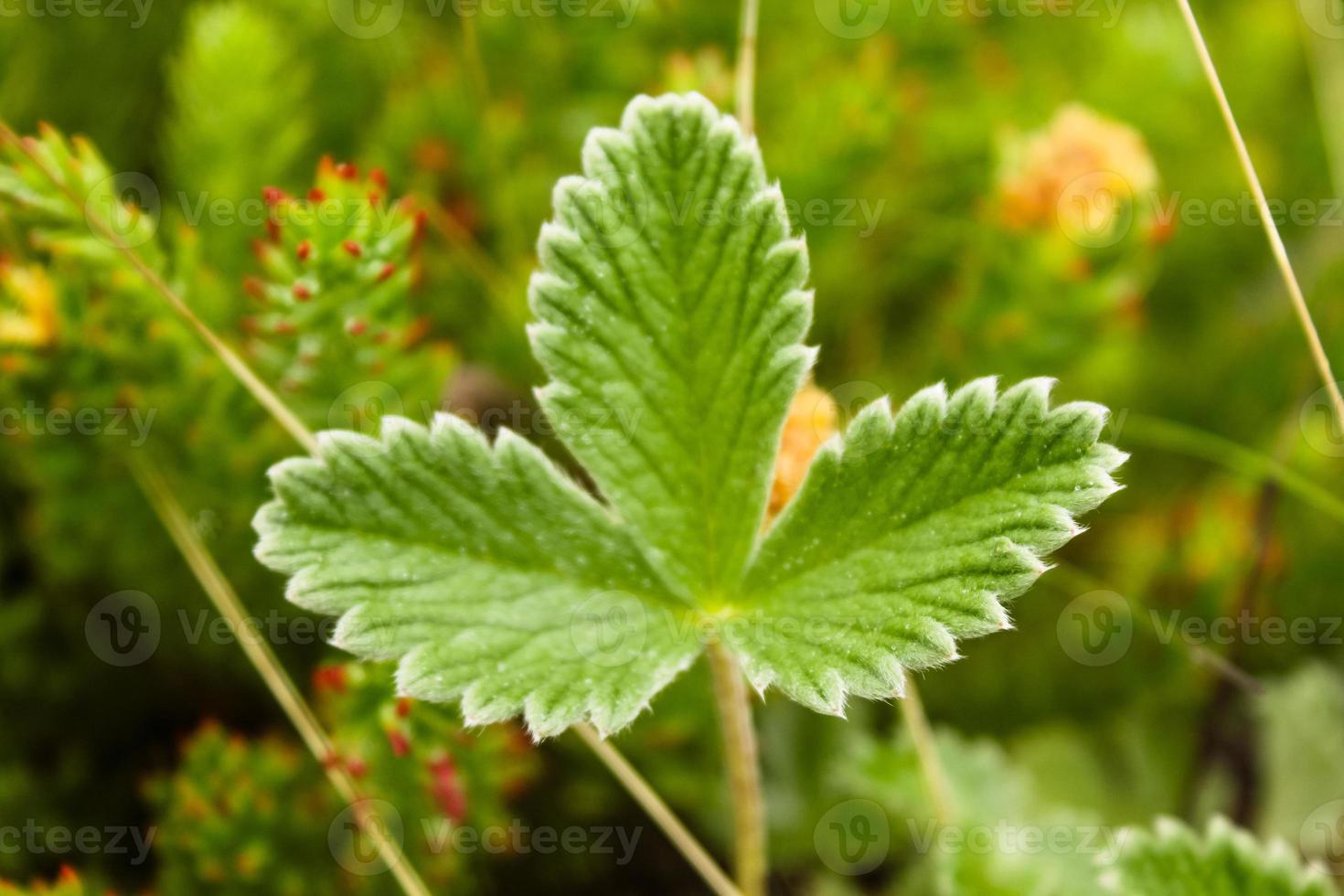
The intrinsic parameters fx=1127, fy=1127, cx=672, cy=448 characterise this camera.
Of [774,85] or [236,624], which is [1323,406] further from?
[236,624]

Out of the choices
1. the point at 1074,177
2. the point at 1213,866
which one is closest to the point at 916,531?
the point at 1213,866

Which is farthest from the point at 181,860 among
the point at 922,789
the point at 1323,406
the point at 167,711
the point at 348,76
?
the point at 1323,406

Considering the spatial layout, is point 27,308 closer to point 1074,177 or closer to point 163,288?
point 163,288

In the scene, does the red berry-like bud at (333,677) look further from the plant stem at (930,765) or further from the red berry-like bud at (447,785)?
the plant stem at (930,765)

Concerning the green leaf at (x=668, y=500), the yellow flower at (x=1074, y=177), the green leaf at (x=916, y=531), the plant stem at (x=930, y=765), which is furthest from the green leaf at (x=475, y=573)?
the yellow flower at (x=1074, y=177)

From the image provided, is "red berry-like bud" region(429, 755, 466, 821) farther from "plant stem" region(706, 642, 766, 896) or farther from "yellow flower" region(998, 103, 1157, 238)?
"yellow flower" region(998, 103, 1157, 238)

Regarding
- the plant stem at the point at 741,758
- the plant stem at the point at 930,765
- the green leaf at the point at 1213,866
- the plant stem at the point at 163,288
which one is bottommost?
the green leaf at the point at 1213,866

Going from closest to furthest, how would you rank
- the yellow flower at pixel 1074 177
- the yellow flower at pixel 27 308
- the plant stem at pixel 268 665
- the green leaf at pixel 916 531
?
the green leaf at pixel 916 531
the plant stem at pixel 268 665
the yellow flower at pixel 27 308
the yellow flower at pixel 1074 177
